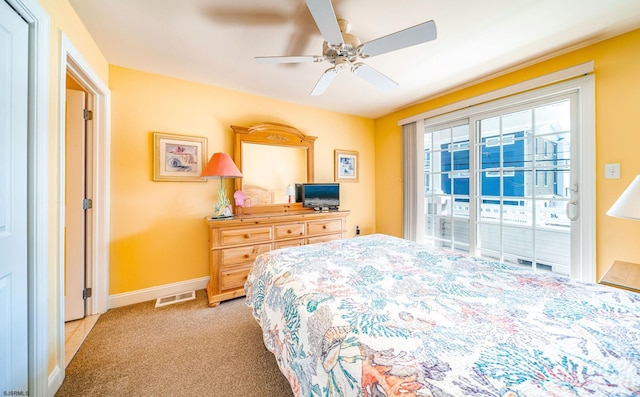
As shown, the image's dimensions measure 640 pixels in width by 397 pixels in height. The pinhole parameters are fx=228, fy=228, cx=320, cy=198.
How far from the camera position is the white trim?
1989 millimetres

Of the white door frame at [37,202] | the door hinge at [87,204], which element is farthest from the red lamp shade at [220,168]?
the white door frame at [37,202]

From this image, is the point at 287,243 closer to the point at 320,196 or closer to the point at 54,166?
the point at 320,196

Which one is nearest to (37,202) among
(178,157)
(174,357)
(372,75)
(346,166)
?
(174,357)

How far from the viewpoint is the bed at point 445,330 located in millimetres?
609

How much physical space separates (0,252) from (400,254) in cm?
218

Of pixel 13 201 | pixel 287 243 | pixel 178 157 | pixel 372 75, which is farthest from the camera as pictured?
pixel 287 243

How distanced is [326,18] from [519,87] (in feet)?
7.46

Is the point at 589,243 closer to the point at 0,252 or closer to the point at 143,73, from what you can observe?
the point at 0,252

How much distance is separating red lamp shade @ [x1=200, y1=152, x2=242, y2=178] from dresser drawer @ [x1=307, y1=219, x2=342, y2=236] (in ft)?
3.66

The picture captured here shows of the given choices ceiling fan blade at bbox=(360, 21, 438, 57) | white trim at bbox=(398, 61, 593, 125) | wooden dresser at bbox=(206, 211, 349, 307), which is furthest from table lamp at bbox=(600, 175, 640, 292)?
wooden dresser at bbox=(206, 211, 349, 307)

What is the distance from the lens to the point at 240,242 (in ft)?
8.21

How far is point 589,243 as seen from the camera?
201 cm

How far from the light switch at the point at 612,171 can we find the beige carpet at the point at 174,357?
298 cm

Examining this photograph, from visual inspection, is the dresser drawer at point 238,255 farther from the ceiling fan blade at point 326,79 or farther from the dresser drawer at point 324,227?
the ceiling fan blade at point 326,79
